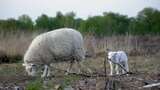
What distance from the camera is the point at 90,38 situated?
799 inches

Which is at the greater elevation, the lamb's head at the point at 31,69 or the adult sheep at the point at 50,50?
the adult sheep at the point at 50,50

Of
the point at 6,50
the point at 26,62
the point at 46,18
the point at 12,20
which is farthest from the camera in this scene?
the point at 46,18

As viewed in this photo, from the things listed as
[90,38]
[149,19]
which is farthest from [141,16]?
[90,38]

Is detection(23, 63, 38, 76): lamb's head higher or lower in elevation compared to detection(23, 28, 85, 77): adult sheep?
lower

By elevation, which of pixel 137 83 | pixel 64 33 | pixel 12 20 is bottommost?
pixel 137 83

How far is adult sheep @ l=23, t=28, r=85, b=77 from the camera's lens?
1291cm

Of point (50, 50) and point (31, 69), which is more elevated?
point (50, 50)

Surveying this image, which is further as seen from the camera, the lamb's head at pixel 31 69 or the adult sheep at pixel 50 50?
the adult sheep at pixel 50 50

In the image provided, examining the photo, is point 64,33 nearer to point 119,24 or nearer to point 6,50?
point 6,50

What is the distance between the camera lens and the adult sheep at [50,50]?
12906mm

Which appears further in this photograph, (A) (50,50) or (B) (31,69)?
(A) (50,50)

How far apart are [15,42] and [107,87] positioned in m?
14.6

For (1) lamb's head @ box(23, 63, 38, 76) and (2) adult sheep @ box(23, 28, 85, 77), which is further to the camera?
(2) adult sheep @ box(23, 28, 85, 77)

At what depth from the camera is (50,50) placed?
1296 cm
